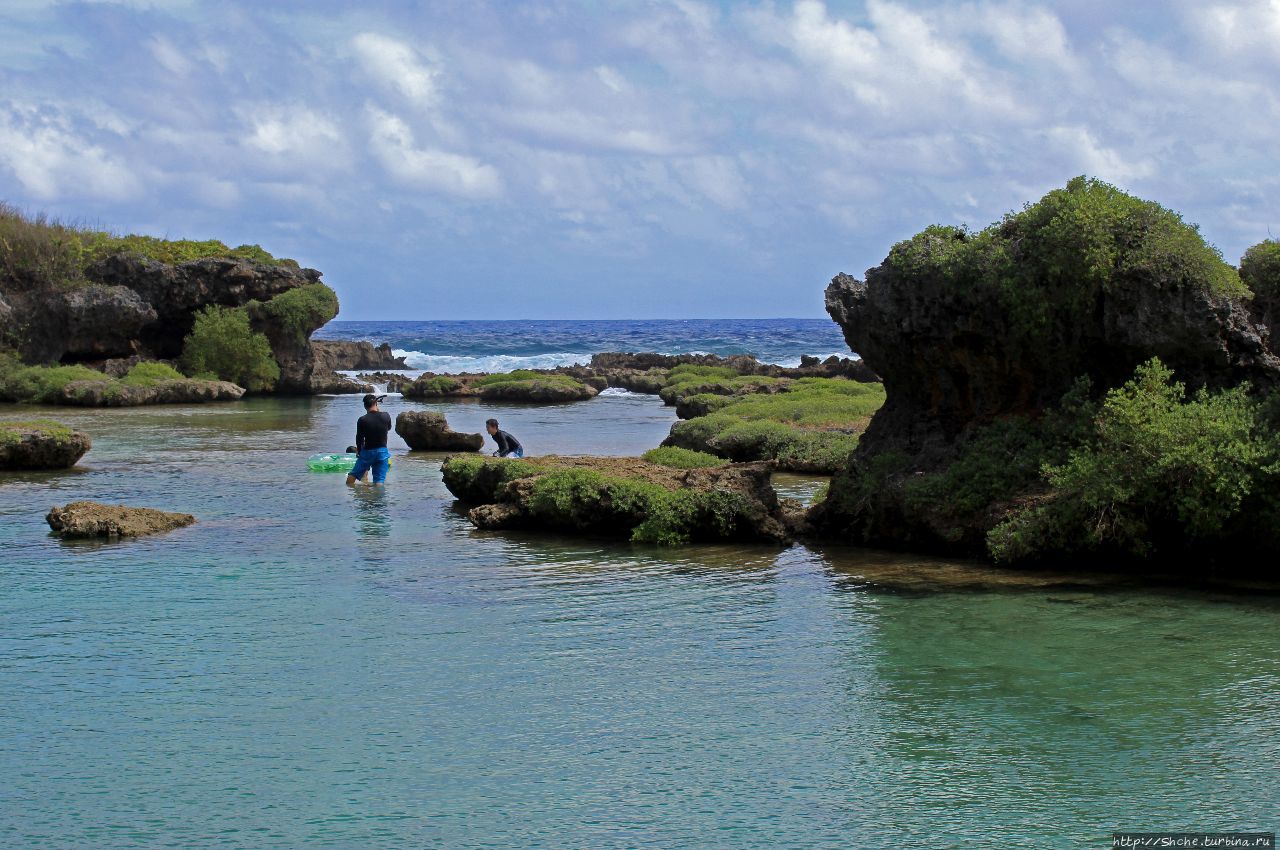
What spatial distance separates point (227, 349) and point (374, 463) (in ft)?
105

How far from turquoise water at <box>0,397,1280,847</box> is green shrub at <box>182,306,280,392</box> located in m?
37.4

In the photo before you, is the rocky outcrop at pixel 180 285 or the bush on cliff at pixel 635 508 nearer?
the bush on cliff at pixel 635 508

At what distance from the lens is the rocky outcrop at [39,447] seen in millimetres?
24906

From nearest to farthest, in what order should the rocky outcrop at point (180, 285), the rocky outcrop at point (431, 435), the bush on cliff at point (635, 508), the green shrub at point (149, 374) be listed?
1. the bush on cliff at point (635, 508)
2. the rocky outcrop at point (431, 435)
3. the green shrub at point (149, 374)
4. the rocky outcrop at point (180, 285)

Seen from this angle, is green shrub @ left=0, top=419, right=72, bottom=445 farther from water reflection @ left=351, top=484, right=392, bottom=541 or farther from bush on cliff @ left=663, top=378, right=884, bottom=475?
bush on cliff @ left=663, top=378, right=884, bottom=475

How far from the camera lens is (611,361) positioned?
239 ft

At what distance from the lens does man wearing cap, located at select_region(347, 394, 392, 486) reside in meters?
23.6

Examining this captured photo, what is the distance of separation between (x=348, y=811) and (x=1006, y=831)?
13.2ft

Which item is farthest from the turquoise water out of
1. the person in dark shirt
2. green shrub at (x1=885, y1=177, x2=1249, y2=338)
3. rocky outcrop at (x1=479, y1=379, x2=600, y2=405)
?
rocky outcrop at (x1=479, y1=379, x2=600, y2=405)

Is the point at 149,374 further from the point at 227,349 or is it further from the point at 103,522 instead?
the point at 103,522

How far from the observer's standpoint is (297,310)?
54406 mm

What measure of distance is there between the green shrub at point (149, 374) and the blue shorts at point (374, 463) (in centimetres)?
2678

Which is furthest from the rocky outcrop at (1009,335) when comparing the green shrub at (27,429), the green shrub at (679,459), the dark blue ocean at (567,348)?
the dark blue ocean at (567,348)

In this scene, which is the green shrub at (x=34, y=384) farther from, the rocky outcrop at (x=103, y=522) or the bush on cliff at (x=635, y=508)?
the bush on cliff at (x=635, y=508)
